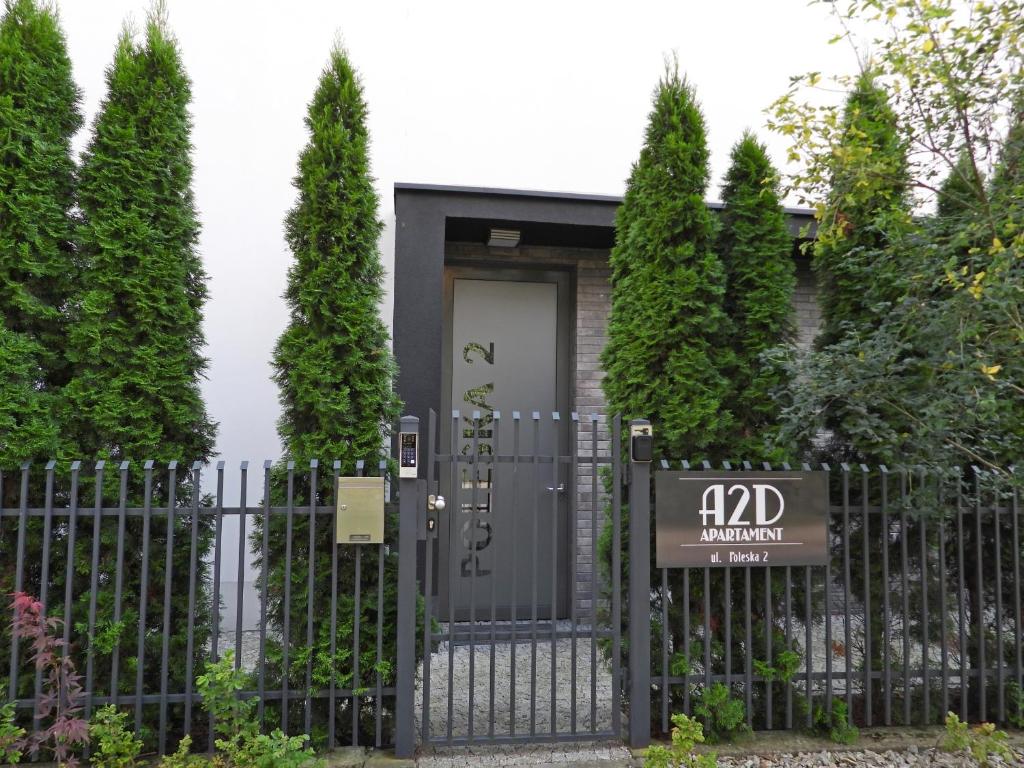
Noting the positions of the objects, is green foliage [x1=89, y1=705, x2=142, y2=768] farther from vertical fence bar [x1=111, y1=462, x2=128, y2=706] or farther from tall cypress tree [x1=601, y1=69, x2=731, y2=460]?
tall cypress tree [x1=601, y1=69, x2=731, y2=460]

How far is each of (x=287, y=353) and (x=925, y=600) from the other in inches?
143

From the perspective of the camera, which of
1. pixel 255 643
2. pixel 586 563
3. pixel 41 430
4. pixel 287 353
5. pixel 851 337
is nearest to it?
pixel 41 430

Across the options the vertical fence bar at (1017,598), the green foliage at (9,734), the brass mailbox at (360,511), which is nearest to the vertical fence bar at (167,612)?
the green foliage at (9,734)

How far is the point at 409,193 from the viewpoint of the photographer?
491 centimetres

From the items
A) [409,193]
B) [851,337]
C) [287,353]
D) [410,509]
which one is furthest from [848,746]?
[409,193]

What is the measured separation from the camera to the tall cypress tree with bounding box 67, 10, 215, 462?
11.0ft

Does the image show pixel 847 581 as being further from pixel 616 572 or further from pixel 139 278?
pixel 139 278

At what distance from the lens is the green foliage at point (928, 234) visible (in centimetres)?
287

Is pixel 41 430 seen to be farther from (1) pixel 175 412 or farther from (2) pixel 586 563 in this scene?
(2) pixel 586 563

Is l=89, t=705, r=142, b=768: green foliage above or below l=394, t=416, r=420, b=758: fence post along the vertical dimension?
below

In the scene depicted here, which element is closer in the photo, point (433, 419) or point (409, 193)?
point (433, 419)

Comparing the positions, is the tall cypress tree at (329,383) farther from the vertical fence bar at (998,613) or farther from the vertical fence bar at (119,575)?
the vertical fence bar at (998,613)

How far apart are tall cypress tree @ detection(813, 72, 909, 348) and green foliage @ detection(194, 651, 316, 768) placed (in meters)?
3.35

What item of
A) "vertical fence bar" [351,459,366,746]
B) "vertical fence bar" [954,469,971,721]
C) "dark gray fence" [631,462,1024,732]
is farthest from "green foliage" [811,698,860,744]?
"vertical fence bar" [351,459,366,746]
